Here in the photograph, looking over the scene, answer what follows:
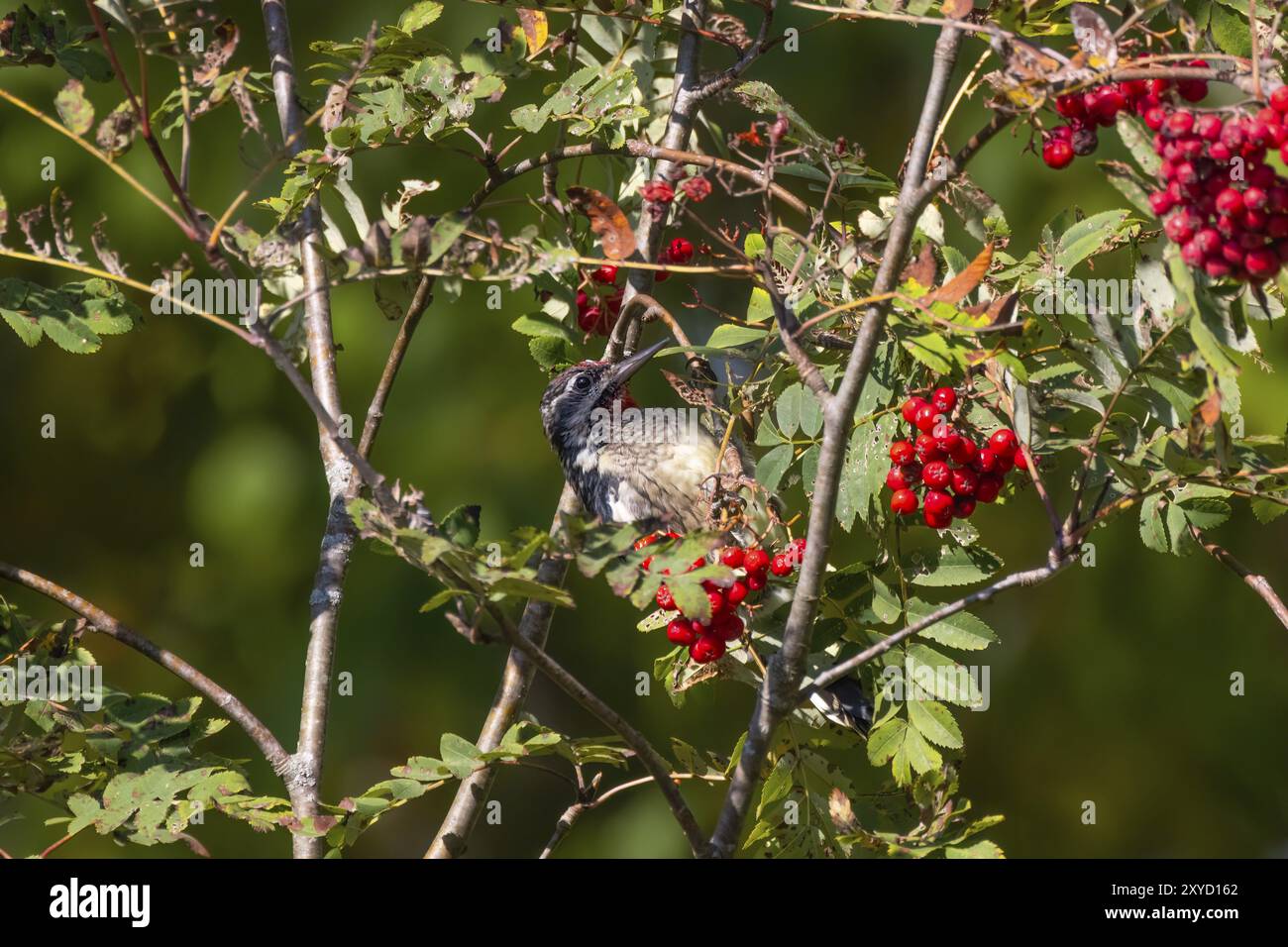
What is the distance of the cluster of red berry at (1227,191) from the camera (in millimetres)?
1679

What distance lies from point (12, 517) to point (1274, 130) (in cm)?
545

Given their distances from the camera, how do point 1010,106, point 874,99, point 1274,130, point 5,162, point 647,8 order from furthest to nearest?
point 874,99, point 5,162, point 647,8, point 1010,106, point 1274,130

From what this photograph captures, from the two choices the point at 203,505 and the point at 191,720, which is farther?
the point at 203,505

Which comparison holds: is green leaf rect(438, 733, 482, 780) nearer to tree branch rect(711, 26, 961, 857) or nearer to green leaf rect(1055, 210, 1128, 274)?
tree branch rect(711, 26, 961, 857)

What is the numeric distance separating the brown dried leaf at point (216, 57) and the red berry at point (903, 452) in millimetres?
1279

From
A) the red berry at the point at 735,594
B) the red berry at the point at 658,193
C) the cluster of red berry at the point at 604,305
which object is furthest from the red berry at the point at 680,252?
the red berry at the point at 735,594

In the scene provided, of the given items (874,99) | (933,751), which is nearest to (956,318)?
(933,751)

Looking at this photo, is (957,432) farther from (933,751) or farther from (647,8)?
(647,8)

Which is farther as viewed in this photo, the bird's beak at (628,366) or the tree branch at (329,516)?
the bird's beak at (628,366)

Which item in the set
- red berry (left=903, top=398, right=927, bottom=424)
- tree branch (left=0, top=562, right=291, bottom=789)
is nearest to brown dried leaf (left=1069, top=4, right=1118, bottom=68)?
red berry (left=903, top=398, right=927, bottom=424)

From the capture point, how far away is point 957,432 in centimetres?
243

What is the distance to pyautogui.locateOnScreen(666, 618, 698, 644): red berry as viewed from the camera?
8.23 ft

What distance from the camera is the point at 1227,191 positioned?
1689mm

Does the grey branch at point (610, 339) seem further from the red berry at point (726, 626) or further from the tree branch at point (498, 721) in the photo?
the red berry at point (726, 626)
